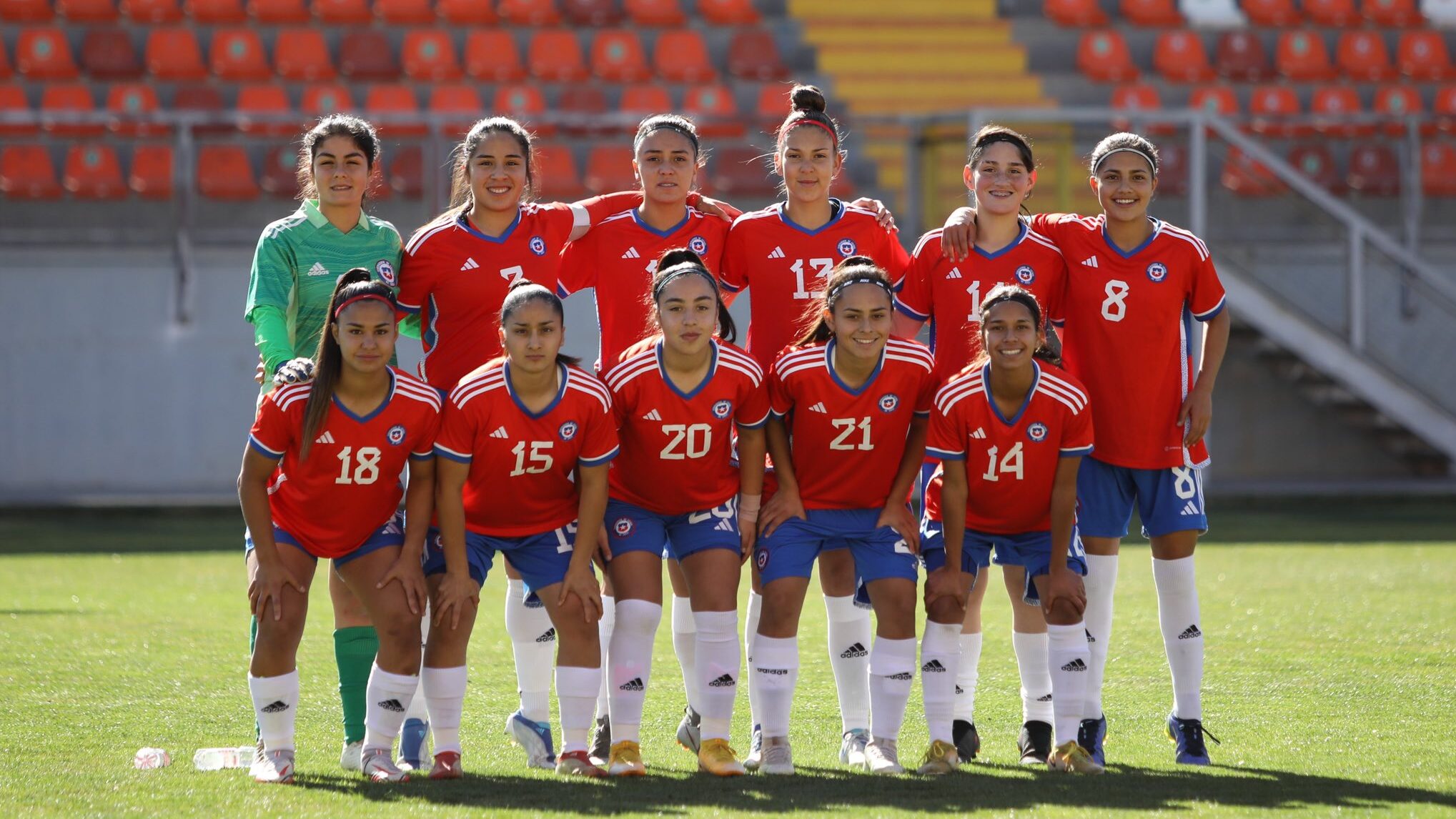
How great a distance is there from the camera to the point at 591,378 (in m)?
4.59

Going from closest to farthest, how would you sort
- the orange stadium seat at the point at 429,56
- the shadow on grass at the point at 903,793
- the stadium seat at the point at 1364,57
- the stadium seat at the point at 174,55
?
the shadow on grass at the point at 903,793, the stadium seat at the point at 174,55, the orange stadium seat at the point at 429,56, the stadium seat at the point at 1364,57

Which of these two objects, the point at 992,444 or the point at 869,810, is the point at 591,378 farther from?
the point at 869,810

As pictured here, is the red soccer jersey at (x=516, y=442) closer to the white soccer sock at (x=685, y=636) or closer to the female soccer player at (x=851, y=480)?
the female soccer player at (x=851, y=480)

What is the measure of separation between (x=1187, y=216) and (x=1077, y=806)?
8.98 m

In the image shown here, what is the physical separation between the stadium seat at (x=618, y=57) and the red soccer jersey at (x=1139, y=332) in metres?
9.90

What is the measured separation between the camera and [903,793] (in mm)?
4172

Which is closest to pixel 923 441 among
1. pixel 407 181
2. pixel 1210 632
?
pixel 1210 632

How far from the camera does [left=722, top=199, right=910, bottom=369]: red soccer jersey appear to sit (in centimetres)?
509

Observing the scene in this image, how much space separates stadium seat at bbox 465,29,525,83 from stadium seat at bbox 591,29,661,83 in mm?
677

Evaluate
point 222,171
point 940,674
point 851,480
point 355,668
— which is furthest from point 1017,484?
point 222,171

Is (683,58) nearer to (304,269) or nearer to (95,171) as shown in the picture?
(95,171)

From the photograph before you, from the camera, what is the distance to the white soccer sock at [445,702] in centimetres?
443

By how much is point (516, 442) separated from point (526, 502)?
7.0 inches

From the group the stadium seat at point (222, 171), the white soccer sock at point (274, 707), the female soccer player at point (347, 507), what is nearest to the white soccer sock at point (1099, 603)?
the female soccer player at point (347, 507)
